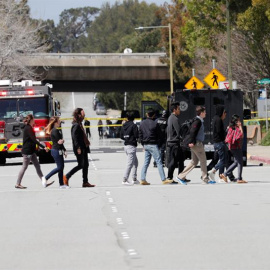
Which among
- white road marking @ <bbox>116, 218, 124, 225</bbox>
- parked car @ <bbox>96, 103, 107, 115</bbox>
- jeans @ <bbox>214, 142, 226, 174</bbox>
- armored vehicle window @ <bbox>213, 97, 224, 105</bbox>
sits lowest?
parked car @ <bbox>96, 103, 107, 115</bbox>

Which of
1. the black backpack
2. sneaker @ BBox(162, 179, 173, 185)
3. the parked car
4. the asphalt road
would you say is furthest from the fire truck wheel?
the parked car

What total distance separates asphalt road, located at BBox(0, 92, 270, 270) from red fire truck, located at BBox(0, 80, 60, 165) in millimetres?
13120

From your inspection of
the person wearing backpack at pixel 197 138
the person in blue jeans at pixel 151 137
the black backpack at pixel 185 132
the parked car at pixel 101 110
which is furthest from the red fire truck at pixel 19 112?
the parked car at pixel 101 110

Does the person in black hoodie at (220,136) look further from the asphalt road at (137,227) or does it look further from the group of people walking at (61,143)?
the group of people walking at (61,143)

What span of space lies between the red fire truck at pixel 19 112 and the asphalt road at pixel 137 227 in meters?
13.1

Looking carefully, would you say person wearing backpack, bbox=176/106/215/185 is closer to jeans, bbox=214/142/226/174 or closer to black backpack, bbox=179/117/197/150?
black backpack, bbox=179/117/197/150

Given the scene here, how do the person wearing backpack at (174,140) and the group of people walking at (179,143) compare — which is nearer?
the group of people walking at (179,143)

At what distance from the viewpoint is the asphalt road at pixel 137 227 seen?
428 inches

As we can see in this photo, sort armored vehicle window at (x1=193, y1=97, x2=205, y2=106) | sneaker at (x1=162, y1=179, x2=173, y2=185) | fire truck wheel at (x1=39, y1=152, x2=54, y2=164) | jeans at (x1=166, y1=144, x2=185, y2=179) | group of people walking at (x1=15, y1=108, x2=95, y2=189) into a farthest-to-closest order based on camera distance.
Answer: fire truck wheel at (x1=39, y1=152, x2=54, y2=164)
armored vehicle window at (x1=193, y1=97, x2=205, y2=106)
sneaker at (x1=162, y1=179, x2=173, y2=185)
jeans at (x1=166, y1=144, x2=185, y2=179)
group of people walking at (x1=15, y1=108, x2=95, y2=189)

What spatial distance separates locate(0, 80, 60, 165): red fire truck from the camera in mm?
36469

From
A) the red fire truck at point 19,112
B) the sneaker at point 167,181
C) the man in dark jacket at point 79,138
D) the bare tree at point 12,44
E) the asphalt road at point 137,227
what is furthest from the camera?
the bare tree at point 12,44

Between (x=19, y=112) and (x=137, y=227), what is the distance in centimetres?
2326

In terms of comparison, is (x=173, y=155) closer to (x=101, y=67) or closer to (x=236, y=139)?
(x=236, y=139)

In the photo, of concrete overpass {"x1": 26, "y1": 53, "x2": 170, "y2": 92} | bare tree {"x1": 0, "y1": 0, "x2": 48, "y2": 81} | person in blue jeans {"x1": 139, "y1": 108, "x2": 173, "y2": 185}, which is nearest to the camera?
person in blue jeans {"x1": 139, "y1": 108, "x2": 173, "y2": 185}
